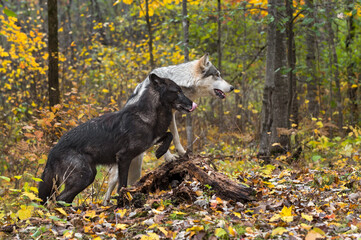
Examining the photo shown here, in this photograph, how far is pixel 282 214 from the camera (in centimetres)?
434

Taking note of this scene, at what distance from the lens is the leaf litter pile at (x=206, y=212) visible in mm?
4075

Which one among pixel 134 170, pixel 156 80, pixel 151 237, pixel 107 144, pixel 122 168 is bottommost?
pixel 151 237

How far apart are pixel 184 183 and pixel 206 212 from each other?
843 mm

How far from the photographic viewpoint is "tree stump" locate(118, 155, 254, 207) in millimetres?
5188

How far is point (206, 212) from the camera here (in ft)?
15.3

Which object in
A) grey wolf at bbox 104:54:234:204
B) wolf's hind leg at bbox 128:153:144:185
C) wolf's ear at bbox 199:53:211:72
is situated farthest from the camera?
wolf's ear at bbox 199:53:211:72

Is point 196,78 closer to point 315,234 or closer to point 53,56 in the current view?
point 53,56

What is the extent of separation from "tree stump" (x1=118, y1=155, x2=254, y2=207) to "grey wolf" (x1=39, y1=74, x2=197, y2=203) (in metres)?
0.34

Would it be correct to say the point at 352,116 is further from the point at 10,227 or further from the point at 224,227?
the point at 10,227

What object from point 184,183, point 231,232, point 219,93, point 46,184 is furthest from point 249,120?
point 231,232

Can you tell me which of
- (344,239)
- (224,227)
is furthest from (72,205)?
(344,239)

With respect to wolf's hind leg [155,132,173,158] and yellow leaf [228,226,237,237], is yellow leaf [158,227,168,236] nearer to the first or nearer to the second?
yellow leaf [228,226,237,237]

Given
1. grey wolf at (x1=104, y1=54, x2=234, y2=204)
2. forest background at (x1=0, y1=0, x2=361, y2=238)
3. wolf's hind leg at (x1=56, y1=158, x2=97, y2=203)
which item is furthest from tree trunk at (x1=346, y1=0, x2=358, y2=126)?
wolf's hind leg at (x1=56, y1=158, x2=97, y2=203)

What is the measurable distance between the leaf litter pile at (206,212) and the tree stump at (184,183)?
0.01m
